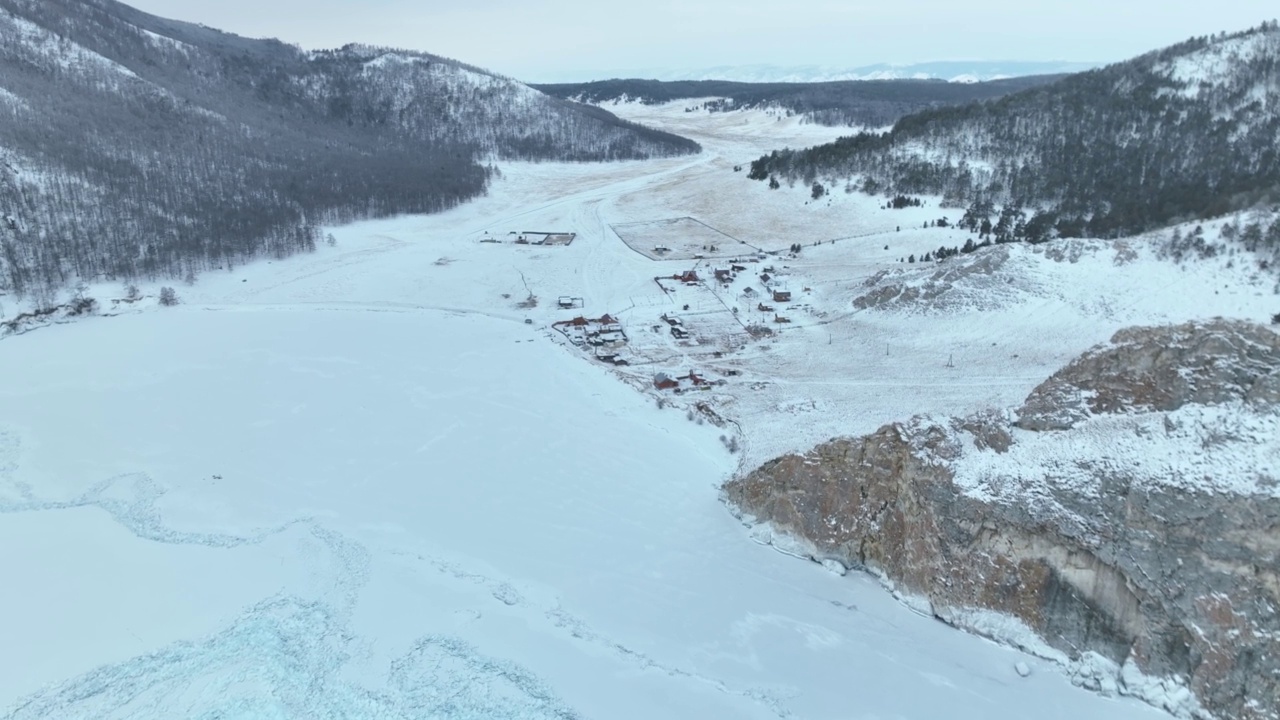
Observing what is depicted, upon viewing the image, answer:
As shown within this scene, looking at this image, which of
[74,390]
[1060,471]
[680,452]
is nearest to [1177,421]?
[1060,471]

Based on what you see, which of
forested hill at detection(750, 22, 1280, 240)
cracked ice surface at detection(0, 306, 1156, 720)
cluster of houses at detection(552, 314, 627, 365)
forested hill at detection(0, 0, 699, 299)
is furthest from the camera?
forested hill at detection(0, 0, 699, 299)

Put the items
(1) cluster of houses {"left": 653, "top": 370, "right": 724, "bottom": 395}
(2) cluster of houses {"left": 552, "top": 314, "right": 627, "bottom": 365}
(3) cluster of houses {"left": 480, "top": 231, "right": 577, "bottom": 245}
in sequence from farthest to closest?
(3) cluster of houses {"left": 480, "top": 231, "right": 577, "bottom": 245}, (2) cluster of houses {"left": 552, "top": 314, "right": 627, "bottom": 365}, (1) cluster of houses {"left": 653, "top": 370, "right": 724, "bottom": 395}

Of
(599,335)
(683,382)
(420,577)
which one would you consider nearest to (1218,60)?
(599,335)

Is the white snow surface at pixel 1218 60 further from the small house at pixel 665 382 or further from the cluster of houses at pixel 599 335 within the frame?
the small house at pixel 665 382

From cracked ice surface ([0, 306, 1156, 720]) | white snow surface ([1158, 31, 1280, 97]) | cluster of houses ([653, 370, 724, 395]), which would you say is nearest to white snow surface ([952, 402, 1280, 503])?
cracked ice surface ([0, 306, 1156, 720])

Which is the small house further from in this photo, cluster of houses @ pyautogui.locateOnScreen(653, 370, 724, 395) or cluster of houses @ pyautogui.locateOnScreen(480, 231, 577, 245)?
cluster of houses @ pyautogui.locateOnScreen(480, 231, 577, 245)

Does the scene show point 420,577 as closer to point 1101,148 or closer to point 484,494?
point 484,494
